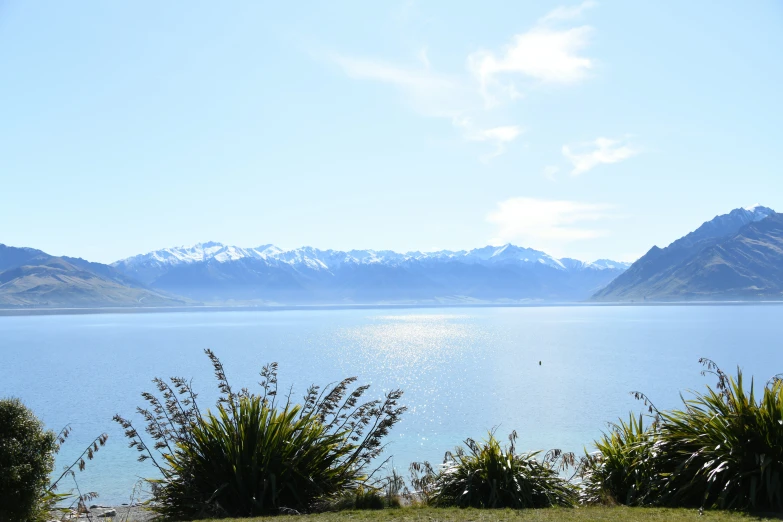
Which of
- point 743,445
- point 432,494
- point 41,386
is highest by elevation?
point 743,445

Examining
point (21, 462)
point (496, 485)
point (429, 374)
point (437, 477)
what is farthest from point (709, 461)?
point (429, 374)

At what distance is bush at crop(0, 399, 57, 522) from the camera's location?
8141 mm

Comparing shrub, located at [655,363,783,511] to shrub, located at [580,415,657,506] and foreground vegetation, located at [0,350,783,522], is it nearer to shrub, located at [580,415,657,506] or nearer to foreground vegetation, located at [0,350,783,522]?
foreground vegetation, located at [0,350,783,522]

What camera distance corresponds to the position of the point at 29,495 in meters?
8.37

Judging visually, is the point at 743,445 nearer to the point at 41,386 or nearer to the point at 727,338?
the point at 41,386

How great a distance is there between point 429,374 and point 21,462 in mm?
47033

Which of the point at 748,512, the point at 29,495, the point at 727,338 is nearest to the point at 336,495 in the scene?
the point at 29,495

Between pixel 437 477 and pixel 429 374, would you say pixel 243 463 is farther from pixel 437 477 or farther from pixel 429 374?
pixel 429 374

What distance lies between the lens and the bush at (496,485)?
9.48 metres

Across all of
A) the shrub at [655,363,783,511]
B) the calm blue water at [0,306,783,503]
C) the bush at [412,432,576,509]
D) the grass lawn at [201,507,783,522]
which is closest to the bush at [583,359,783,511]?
the shrub at [655,363,783,511]

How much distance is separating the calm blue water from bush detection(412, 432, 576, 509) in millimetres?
14079

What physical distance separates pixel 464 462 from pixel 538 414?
25538 millimetres

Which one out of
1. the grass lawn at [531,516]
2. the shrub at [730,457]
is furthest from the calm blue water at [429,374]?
the shrub at [730,457]

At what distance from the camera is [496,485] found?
9562 mm
